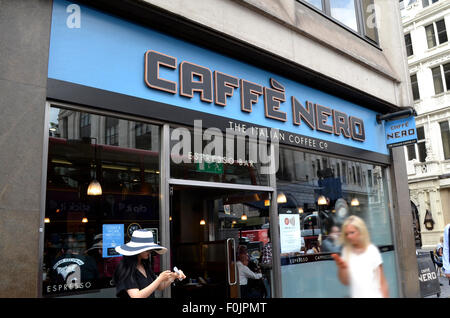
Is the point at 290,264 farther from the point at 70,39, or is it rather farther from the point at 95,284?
the point at 70,39

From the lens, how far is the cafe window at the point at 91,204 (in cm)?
480

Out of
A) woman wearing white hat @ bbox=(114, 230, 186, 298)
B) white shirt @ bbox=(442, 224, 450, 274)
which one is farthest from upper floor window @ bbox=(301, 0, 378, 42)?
woman wearing white hat @ bbox=(114, 230, 186, 298)

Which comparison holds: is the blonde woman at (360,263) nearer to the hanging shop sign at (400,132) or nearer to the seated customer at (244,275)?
the seated customer at (244,275)

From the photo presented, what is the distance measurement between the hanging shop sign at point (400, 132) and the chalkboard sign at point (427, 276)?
9.96 ft

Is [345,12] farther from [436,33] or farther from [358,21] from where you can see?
[436,33]

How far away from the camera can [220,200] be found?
863cm

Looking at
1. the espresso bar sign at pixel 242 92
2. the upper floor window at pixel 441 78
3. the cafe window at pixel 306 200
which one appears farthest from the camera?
the upper floor window at pixel 441 78

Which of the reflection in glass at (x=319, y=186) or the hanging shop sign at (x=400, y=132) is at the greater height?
the hanging shop sign at (x=400, y=132)

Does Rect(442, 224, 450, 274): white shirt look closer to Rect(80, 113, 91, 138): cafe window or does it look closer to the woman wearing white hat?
the woman wearing white hat

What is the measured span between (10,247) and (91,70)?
2.29 m

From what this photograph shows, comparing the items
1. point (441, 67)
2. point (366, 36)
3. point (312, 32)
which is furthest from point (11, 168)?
point (441, 67)

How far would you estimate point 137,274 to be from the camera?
149 inches

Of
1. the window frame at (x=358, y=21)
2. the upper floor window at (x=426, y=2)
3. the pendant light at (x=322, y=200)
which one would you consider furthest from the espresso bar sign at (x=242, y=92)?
the upper floor window at (x=426, y=2)

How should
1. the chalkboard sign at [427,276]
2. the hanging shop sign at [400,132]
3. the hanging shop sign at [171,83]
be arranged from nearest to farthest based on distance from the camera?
the hanging shop sign at [171,83], the hanging shop sign at [400,132], the chalkboard sign at [427,276]
